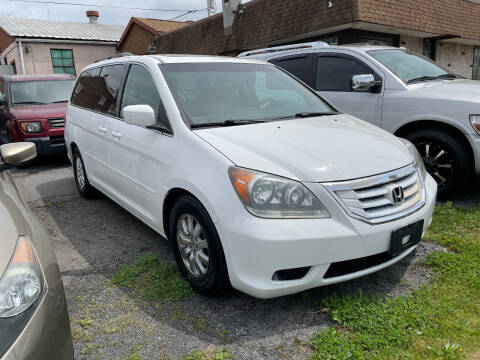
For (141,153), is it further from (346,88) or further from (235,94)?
(346,88)

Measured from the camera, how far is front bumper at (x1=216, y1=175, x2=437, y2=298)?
2.23m

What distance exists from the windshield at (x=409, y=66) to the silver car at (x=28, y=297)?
14.7 feet

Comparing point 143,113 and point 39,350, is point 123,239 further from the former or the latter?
point 39,350

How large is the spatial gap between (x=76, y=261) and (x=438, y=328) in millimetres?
2846

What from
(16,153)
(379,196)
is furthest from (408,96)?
(16,153)

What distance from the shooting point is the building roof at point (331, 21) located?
33.8 feet

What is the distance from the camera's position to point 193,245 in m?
2.76

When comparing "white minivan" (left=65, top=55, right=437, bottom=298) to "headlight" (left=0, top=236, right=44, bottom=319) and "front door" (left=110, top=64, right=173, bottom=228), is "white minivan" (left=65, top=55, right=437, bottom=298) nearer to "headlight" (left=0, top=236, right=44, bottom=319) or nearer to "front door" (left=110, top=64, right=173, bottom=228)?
"front door" (left=110, top=64, right=173, bottom=228)

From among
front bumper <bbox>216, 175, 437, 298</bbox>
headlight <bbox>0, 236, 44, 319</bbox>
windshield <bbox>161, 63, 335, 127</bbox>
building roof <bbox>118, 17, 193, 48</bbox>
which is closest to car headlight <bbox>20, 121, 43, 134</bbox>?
windshield <bbox>161, 63, 335, 127</bbox>

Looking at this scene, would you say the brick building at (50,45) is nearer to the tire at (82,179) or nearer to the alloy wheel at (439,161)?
the tire at (82,179)

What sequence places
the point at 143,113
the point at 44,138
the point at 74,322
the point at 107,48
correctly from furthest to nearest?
the point at 107,48 → the point at 44,138 → the point at 143,113 → the point at 74,322

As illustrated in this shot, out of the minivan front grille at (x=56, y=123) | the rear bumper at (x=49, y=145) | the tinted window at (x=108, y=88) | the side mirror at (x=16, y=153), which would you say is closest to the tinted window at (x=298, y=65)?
the tinted window at (x=108, y=88)

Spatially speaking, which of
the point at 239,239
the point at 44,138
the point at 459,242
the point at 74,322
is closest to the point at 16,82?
the point at 44,138

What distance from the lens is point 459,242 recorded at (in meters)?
3.45
